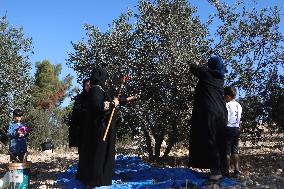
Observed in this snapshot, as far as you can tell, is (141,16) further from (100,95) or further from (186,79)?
(100,95)

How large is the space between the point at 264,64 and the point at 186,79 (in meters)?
2.59

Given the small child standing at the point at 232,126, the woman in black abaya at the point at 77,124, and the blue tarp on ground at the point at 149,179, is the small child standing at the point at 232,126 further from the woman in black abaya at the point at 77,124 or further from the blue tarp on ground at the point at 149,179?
the woman in black abaya at the point at 77,124

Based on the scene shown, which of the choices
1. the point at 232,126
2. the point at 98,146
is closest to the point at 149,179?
the point at 98,146

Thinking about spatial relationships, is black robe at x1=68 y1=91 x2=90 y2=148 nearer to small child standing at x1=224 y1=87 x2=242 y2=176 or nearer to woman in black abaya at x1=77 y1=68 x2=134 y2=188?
woman in black abaya at x1=77 y1=68 x2=134 y2=188

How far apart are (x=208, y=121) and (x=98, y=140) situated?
1887mm

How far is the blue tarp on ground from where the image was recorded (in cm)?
774

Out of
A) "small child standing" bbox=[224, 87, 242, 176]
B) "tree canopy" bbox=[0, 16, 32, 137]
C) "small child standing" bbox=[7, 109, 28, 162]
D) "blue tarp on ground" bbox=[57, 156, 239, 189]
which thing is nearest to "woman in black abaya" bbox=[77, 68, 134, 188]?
"blue tarp on ground" bbox=[57, 156, 239, 189]

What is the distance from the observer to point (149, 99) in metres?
11.8

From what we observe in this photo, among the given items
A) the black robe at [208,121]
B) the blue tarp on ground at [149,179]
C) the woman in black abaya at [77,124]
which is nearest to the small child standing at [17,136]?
the blue tarp on ground at [149,179]

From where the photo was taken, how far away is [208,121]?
7820mm

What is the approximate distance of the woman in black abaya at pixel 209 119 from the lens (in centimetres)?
782

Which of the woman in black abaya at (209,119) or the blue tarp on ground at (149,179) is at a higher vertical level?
the woman in black abaya at (209,119)

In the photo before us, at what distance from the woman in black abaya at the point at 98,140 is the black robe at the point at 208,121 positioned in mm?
1332

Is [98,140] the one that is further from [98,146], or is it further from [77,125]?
[77,125]
